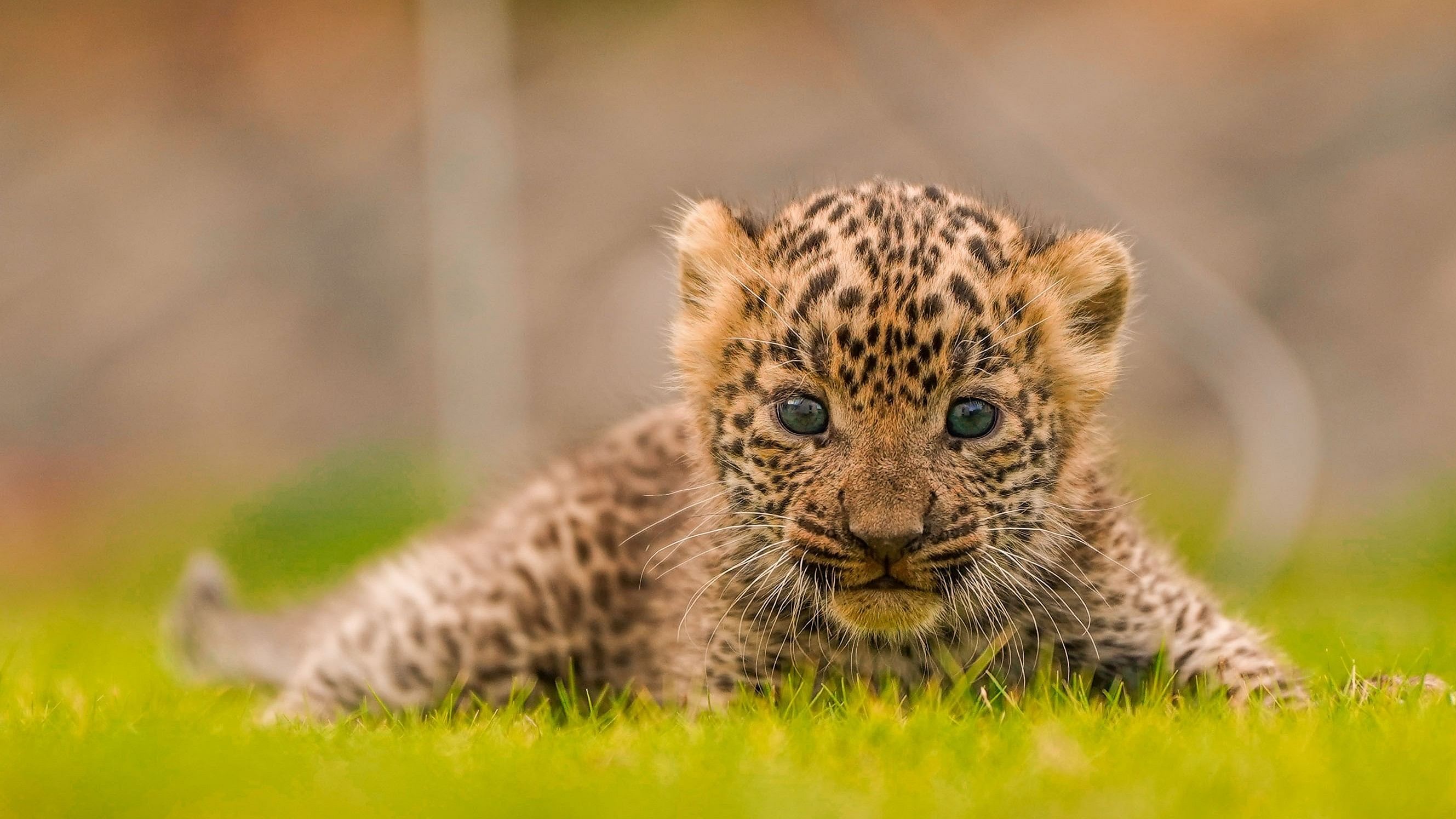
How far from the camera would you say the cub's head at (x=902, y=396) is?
13.9 ft

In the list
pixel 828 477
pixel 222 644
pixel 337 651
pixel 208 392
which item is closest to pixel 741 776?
pixel 828 477

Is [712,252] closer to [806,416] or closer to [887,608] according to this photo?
[806,416]

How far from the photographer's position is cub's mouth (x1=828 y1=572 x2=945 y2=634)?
421 centimetres

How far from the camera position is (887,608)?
423 centimetres

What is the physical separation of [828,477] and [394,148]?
31.1 ft

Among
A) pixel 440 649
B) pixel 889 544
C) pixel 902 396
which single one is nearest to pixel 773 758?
pixel 889 544

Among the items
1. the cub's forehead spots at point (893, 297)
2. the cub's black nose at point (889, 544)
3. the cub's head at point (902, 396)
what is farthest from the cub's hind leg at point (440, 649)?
the cub's black nose at point (889, 544)

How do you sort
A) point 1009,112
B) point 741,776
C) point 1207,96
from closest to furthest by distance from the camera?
point 741,776, point 1009,112, point 1207,96

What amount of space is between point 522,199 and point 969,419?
853 cm

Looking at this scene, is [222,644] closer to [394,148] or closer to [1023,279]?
[1023,279]

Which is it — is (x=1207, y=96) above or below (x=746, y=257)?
above

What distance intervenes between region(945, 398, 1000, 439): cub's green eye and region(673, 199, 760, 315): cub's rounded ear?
825mm

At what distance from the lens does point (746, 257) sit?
4898mm

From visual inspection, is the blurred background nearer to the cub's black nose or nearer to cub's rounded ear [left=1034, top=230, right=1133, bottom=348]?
cub's rounded ear [left=1034, top=230, right=1133, bottom=348]
